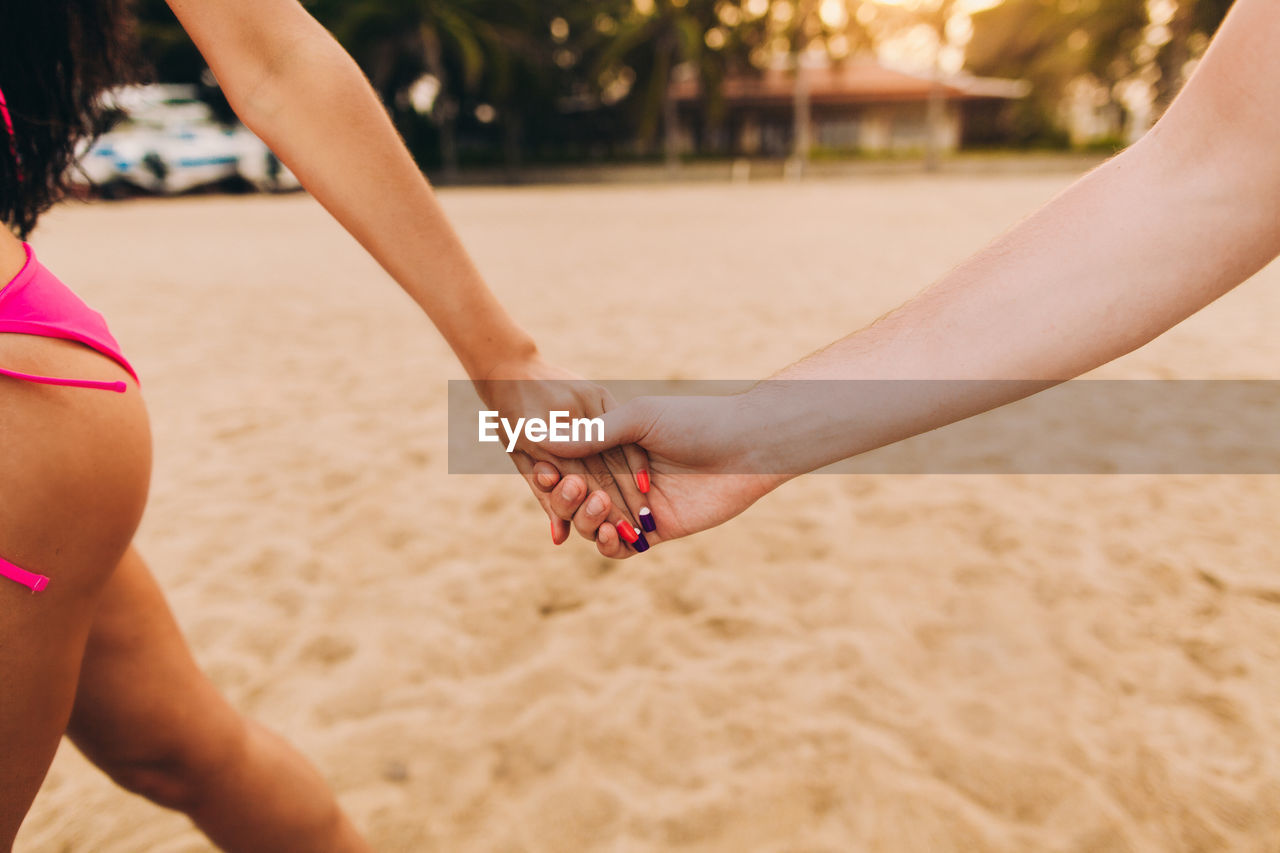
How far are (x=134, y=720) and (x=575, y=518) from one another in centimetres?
82

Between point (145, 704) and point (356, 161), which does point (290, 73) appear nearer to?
point (356, 161)

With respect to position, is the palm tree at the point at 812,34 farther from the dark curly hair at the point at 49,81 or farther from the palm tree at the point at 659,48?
the dark curly hair at the point at 49,81

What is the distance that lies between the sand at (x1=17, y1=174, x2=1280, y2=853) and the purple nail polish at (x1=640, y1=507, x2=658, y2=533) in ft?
2.81

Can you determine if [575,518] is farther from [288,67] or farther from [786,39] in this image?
[786,39]

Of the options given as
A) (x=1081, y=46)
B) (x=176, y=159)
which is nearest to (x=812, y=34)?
(x=1081, y=46)

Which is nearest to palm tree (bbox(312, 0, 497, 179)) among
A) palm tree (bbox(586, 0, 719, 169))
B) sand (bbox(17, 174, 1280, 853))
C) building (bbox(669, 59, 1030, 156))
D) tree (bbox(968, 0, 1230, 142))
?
palm tree (bbox(586, 0, 719, 169))

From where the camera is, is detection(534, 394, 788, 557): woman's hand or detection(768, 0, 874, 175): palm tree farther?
detection(768, 0, 874, 175): palm tree

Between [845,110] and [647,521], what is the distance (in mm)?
39089

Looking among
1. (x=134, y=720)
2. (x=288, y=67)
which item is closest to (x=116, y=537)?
(x=134, y=720)

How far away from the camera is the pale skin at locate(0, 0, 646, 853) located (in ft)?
2.78

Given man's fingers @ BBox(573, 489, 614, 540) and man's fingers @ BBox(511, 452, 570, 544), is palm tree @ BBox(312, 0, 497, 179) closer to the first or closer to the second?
man's fingers @ BBox(511, 452, 570, 544)

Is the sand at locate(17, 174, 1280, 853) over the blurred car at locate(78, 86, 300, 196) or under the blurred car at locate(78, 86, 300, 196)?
over

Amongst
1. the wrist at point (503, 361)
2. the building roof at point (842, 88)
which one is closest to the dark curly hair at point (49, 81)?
the wrist at point (503, 361)

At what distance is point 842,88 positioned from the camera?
3503 cm
